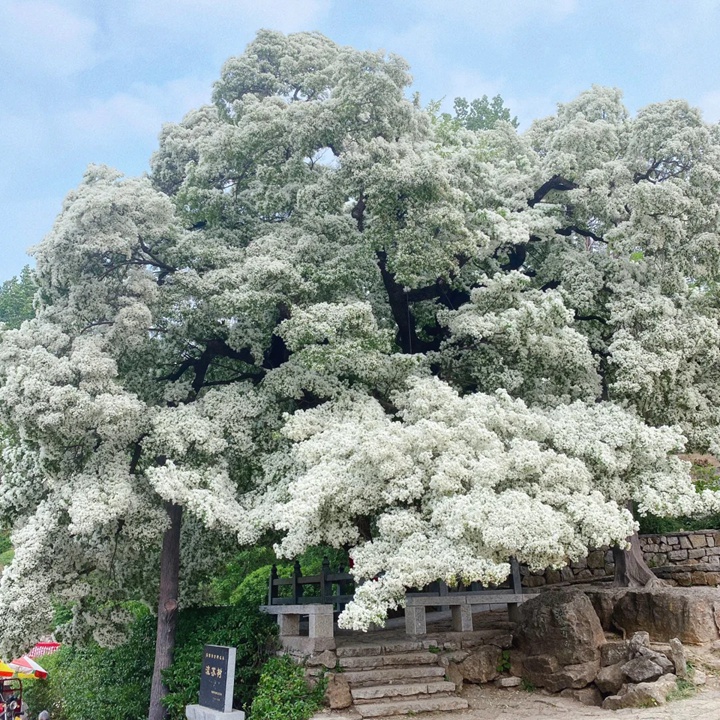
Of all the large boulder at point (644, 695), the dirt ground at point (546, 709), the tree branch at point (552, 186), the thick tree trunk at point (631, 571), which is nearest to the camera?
the dirt ground at point (546, 709)

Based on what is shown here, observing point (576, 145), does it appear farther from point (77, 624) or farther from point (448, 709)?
point (77, 624)

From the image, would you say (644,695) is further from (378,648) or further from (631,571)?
(631,571)

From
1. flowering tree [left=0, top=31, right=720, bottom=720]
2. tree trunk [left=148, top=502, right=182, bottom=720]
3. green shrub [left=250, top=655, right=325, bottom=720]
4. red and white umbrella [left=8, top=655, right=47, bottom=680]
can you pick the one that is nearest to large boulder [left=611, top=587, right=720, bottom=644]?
flowering tree [left=0, top=31, right=720, bottom=720]

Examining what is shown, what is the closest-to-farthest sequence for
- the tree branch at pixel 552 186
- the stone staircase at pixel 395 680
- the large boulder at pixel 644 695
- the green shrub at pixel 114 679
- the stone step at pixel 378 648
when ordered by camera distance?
1. the large boulder at pixel 644 695
2. the stone staircase at pixel 395 680
3. the stone step at pixel 378 648
4. the green shrub at pixel 114 679
5. the tree branch at pixel 552 186

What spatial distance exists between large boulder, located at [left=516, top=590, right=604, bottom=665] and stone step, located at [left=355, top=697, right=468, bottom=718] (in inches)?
61.3

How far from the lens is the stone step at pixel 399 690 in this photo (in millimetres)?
9258

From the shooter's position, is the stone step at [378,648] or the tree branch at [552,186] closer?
the stone step at [378,648]

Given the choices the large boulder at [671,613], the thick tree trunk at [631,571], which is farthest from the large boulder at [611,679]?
the thick tree trunk at [631,571]

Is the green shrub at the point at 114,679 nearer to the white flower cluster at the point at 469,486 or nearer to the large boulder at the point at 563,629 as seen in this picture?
the white flower cluster at the point at 469,486

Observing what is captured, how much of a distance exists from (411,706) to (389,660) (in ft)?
2.77

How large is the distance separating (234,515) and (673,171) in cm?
981

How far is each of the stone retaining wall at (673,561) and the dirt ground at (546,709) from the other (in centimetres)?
403

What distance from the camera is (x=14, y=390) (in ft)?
31.9

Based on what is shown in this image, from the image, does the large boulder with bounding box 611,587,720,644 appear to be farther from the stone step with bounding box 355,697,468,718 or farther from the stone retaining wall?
the stone retaining wall
